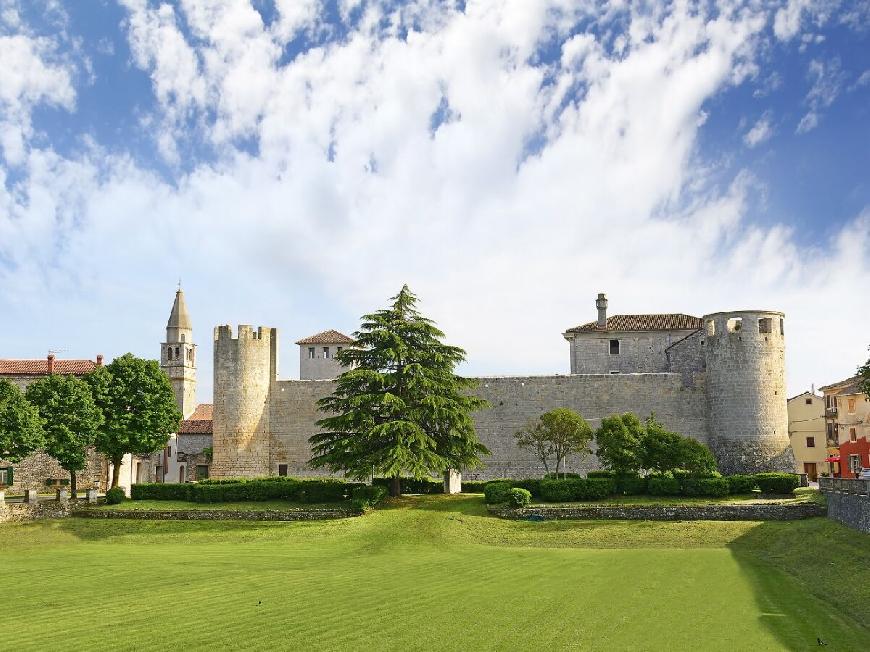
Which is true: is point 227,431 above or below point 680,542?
above

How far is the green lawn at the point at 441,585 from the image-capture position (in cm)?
1470

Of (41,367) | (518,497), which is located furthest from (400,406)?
(41,367)

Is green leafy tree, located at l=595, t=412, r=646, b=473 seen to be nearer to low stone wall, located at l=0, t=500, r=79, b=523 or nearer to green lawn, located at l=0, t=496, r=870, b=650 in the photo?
green lawn, located at l=0, t=496, r=870, b=650

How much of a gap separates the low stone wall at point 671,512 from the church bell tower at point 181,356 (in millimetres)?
46520

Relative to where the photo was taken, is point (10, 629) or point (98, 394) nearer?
point (10, 629)

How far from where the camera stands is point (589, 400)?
4650 centimetres

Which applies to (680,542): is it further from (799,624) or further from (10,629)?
(10,629)

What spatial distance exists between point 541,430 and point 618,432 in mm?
4434

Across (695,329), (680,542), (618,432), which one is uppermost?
(695,329)

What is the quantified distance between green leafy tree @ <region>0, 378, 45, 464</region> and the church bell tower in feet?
112

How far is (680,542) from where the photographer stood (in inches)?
1089

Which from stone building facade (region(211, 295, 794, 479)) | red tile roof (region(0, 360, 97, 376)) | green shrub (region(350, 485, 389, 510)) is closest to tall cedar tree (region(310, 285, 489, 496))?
green shrub (region(350, 485, 389, 510))

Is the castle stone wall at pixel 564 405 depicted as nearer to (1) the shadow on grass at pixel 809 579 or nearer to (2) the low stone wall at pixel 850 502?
(2) the low stone wall at pixel 850 502

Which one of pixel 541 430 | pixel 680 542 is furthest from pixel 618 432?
pixel 680 542
